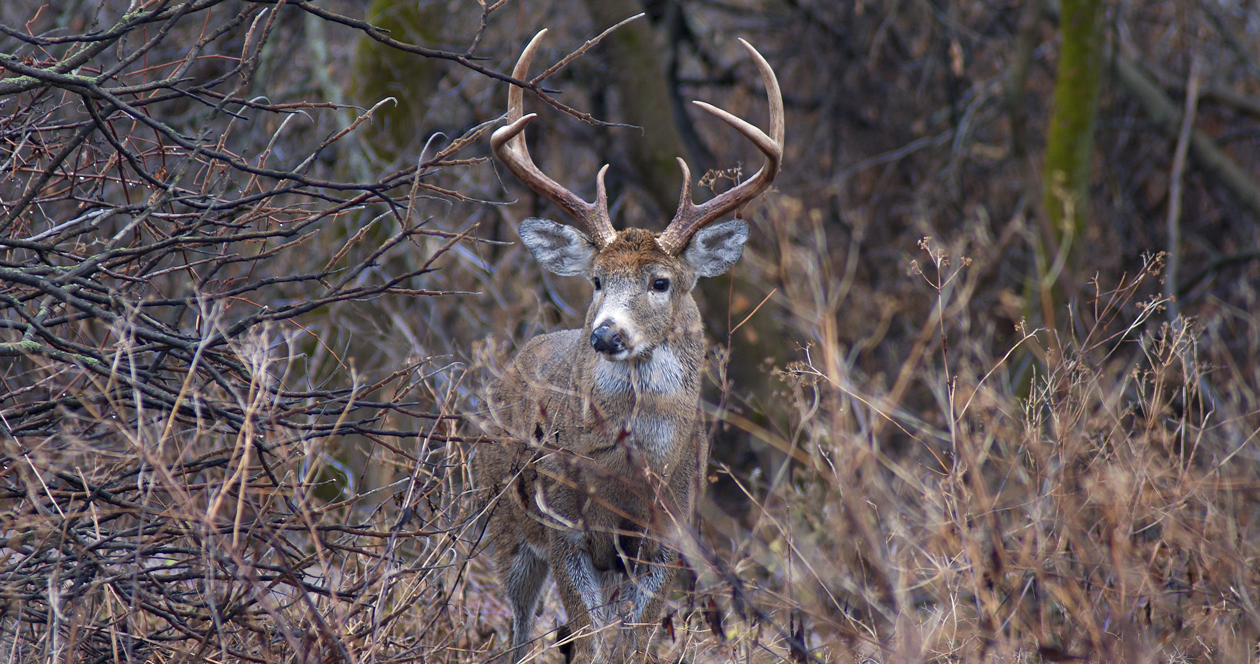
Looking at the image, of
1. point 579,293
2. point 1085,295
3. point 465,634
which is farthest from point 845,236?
point 465,634

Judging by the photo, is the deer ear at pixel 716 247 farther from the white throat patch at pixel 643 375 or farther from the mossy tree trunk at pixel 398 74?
the mossy tree trunk at pixel 398 74

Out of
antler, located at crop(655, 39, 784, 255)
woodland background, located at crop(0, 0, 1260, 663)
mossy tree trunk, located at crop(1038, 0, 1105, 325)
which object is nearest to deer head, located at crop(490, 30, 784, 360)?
antler, located at crop(655, 39, 784, 255)

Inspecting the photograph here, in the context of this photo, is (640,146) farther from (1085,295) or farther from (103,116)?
(103,116)

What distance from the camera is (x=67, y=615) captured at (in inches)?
148

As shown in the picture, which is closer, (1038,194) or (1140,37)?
(1038,194)

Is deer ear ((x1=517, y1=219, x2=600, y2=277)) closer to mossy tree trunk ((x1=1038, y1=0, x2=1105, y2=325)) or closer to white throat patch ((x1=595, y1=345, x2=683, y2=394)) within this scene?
white throat patch ((x1=595, y1=345, x2=683, y2=394))

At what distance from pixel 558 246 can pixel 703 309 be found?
5057mm

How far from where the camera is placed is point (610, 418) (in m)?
5.15

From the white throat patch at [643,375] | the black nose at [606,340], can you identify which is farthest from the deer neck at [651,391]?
the black nose at [606,340]

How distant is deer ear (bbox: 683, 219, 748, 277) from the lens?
5660 mm

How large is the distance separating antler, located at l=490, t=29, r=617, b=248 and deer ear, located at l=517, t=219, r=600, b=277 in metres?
0.18

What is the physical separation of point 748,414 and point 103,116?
642 cm

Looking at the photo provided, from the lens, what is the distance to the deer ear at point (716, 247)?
18.6 feet

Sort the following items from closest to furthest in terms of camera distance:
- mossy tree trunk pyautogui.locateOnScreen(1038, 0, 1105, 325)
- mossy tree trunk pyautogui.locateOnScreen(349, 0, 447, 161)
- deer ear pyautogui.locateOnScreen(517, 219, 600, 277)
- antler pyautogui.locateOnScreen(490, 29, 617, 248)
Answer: antler pyautogui.locateOnScreen(490, 29, 617, 248), deer ear pyautogui.locateOnScreen(517, 219, 600, 277), mossy tree trunk pyautogui.locateOnScreen(1038, 0, 1105, 325), mossy tree trunk pyautogui.locateOnScreen(349, 0, 447, 161)
